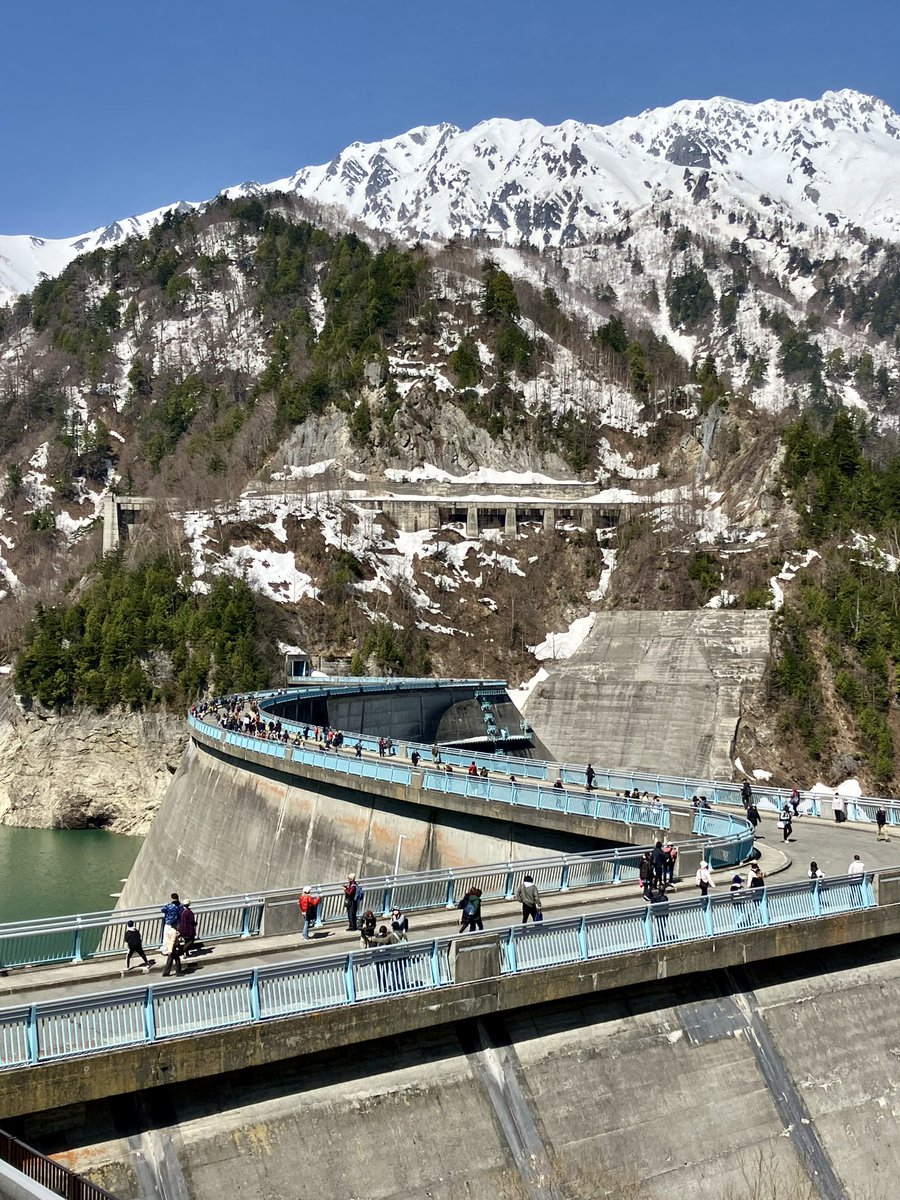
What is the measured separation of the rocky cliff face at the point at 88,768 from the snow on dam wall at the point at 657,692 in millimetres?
30146

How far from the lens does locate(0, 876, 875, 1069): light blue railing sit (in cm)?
1352

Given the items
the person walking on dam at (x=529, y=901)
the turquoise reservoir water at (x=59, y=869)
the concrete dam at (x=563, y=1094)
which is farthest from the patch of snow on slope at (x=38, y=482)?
the concrete dam at (x=563, y=1094)

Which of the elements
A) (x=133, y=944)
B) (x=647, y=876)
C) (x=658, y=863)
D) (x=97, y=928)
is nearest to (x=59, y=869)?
(x=97, y=928)

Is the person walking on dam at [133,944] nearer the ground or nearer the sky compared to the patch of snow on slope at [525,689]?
nearer the sky

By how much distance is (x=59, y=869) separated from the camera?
64062mm

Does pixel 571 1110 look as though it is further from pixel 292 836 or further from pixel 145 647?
pixel 145 647

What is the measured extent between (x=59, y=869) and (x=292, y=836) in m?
29.2

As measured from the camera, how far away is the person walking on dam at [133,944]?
1689 centimetres

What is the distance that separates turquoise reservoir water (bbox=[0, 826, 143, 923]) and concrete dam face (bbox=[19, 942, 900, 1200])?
37507 mm

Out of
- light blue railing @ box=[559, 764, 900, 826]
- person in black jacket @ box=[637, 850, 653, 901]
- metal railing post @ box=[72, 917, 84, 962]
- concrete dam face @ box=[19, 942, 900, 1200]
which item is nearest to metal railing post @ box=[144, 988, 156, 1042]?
concrete dam face @ box=[19, 942, 900, 1200]

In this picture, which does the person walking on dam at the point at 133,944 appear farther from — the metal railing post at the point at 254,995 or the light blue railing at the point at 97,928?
the metal railing post at the point at 254,995

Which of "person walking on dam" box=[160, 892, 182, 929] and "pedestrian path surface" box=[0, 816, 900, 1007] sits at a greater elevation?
"person walking on dam" box=[160, 892, 182, 929]

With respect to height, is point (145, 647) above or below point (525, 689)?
above

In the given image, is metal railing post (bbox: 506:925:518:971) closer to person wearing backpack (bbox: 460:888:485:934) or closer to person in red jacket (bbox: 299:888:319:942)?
person wearing backpack (bbox: 460:888:485:934)
